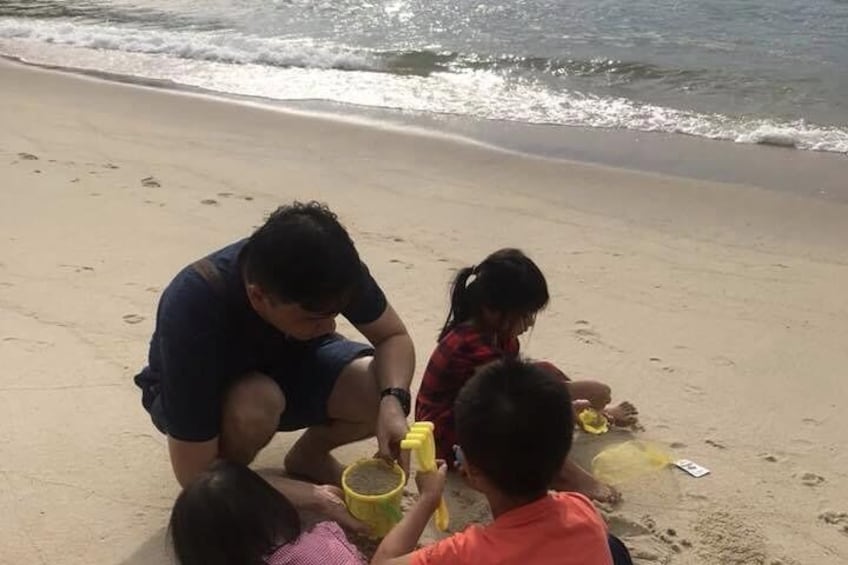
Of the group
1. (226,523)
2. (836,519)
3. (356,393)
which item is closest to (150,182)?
(356,393)

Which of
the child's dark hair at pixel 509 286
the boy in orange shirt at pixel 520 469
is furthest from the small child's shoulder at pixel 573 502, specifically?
the child's dark hair at pixel 509 286

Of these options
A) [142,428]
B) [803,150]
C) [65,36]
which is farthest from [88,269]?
[65,36]

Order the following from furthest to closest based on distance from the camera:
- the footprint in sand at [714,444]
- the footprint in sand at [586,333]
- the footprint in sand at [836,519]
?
the footprint in sand at [586,333]
the footprint in sand at [714,444]
the footprint in sand at [836,519]

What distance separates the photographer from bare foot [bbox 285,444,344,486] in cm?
293

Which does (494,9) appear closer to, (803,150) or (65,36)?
(65,36)

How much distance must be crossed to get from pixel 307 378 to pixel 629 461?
101cm

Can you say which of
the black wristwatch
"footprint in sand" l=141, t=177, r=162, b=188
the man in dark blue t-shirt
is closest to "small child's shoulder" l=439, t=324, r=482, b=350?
the man in dark blue t-shirt

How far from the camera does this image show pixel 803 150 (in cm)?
652

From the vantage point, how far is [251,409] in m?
2.56

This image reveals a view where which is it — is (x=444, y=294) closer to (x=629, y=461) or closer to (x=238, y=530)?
(x=629, y=461)

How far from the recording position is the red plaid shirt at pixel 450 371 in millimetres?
2873

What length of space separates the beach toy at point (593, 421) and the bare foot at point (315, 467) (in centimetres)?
Result: 81

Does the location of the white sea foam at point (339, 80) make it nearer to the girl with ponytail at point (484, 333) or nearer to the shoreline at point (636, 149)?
the shoreline at point (636, 149)

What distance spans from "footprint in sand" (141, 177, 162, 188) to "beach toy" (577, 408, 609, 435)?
3.06 m
